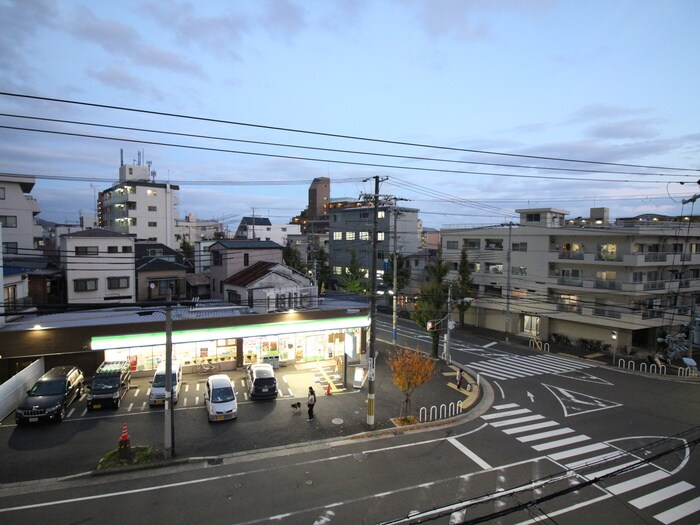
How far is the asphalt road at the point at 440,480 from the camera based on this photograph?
11.0m

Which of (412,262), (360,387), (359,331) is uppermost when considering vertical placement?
(412,262)

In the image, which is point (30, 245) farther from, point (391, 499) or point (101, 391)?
point (391, 499)

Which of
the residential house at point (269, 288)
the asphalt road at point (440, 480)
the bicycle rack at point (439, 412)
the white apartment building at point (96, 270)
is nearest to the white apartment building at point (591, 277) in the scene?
the bicycle rack at point (439, 412)

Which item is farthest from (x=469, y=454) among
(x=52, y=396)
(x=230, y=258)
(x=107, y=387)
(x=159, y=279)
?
(x=159, y=279)

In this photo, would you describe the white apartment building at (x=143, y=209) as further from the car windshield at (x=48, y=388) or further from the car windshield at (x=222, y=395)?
the car windshield at (x=222, y=395)

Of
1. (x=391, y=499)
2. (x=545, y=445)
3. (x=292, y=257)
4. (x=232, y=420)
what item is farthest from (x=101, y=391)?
(x=292, y=257)

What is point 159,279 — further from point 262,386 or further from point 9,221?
point 262,386

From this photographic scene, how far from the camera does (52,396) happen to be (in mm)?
17547

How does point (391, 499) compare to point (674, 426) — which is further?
point (674, 426)

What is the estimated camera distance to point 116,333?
21.4 metres

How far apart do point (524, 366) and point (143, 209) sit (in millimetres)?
50516

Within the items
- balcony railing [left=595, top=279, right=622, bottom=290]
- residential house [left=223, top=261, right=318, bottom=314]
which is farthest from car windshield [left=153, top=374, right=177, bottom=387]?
balcony railing [left=595, top=279, right=622, bottom=290]

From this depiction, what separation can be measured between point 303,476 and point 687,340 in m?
33.7

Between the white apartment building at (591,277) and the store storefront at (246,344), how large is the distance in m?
13.3
